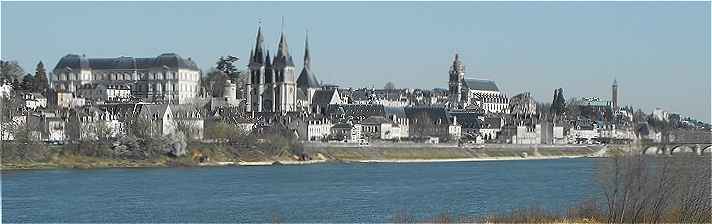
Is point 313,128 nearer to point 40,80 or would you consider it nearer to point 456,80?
point 40,80

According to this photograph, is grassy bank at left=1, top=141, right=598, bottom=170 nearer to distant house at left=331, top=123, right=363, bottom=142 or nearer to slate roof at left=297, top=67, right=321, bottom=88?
distant house at left=331, top=123, right=363, bottom=142

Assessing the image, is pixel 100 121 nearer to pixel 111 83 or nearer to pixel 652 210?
pixel 111 83

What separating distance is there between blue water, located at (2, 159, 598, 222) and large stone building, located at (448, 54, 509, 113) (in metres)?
85.8

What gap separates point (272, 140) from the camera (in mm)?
86125

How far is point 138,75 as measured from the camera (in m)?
123

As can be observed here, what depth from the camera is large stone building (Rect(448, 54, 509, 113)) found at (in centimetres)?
15425

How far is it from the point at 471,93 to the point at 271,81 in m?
43.1

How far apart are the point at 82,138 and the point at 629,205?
168ft

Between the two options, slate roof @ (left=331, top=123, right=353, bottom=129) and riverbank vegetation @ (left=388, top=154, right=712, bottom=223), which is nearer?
riverbank vegetation @ (left=388, top=154, right=712, bottom=223)

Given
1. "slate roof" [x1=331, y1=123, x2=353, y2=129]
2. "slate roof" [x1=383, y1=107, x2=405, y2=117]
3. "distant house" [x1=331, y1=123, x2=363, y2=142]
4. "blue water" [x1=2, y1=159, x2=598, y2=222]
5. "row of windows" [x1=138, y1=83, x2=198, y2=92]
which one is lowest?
"blue water" [x1=2, y1=159, x2=598, y2=222]

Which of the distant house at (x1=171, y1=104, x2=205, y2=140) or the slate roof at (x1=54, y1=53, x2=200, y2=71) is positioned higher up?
the slate roof at (x1=54, y1=53, x2=200, y2=71)

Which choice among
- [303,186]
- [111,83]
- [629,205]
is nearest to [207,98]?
[111,83]

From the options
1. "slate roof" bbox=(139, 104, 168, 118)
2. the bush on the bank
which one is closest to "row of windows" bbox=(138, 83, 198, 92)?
"slate roof" bbox=(139, 104, 168, 118)

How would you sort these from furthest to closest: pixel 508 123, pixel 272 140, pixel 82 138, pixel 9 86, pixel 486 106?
pixel 486 106, pixel 508 123, pixel 9 86, pixel 272 140, pixel 82 138
